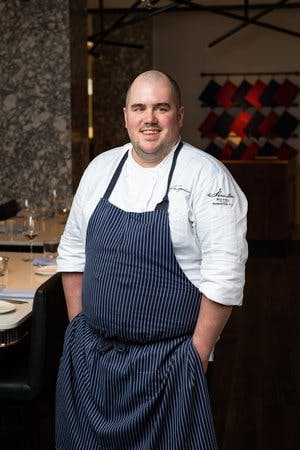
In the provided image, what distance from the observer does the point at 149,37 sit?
34.9ft

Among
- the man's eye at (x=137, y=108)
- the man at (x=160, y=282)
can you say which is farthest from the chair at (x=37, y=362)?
the man's eye at (x=137, y=108)

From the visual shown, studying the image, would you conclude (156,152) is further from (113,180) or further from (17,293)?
(17,293)

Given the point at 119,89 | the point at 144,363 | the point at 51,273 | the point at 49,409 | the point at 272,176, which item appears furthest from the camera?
the point at 119,89

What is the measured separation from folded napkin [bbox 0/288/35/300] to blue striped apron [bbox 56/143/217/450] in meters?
0.95

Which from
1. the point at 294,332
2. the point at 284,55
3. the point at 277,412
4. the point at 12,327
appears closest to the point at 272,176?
the point at 284,55

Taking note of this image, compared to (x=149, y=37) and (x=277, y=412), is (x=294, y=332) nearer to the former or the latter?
(x=277, y=412)

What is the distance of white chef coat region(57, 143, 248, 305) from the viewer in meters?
2.19

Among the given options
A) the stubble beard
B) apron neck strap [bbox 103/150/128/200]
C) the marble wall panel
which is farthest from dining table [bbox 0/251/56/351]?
the marble wall panel

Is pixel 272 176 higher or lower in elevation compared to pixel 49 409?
higher

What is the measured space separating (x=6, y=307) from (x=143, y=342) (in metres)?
0.91

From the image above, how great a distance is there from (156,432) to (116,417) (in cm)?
15

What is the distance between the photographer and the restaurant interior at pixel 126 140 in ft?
11.3

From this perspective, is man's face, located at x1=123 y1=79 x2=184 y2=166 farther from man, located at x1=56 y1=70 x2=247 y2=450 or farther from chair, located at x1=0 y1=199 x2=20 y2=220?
chair, located at x1=0 y1=199 x2=20 y2=220

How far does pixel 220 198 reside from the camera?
7.27 feet
